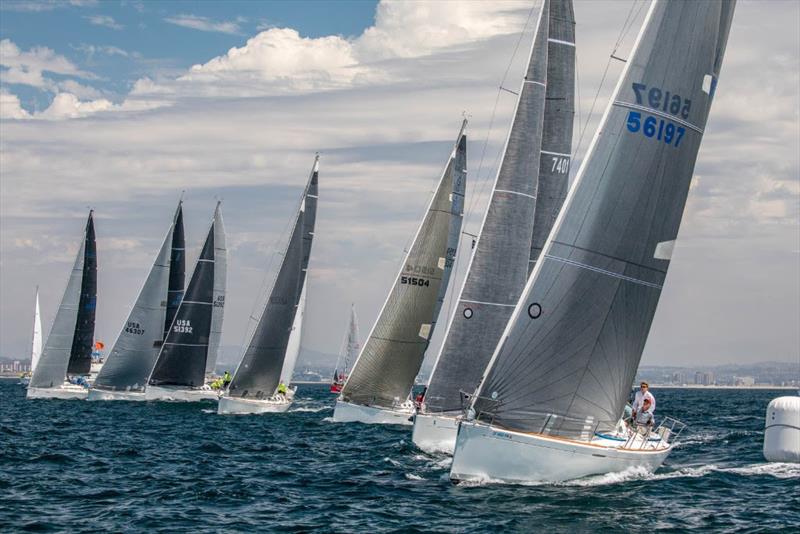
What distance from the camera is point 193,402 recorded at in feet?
177

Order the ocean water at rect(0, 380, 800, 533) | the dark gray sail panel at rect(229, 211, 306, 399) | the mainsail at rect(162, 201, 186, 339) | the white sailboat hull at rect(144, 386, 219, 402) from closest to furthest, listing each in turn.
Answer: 1. the ocean water at rect(0, 380, 800, 533)
2. the dark gray sail panel at rect(229, 211, 306, 399)
3. the white sailboat hull at rect(144, 386, 219, 402)
4. the mainsail at rect(162, 201, 186, 339)

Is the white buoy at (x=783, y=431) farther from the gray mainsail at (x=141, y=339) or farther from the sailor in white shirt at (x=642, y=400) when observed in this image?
the gray mainsail at (x=141, y=339)

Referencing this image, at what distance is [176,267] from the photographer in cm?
5712

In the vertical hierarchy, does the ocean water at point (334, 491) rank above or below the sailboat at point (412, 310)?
below

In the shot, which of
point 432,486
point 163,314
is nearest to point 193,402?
point 163,314

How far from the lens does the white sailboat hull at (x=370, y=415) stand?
38.2 metres

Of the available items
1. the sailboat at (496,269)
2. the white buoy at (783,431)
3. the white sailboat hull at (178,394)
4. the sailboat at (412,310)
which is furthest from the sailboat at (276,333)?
the white buoy at (783,431)

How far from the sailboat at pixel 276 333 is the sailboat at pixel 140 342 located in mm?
10737

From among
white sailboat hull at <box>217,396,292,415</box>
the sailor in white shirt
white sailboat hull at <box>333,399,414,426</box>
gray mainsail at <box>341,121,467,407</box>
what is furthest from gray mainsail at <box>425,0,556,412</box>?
white sailboat hull at <box>217,396,292,415</box>

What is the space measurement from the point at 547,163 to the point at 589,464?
11.4 m

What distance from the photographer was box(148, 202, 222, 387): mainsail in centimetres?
5288

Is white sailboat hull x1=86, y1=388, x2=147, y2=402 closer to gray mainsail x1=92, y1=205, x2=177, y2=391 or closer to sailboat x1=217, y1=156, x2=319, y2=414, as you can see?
gray mainsail x1=92, y1=205, x2=177, y2=391

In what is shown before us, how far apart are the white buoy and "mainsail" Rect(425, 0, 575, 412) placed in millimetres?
7452

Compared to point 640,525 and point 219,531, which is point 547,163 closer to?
point 640,525
